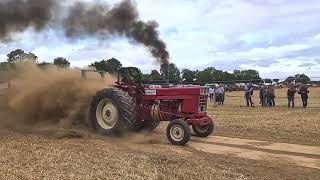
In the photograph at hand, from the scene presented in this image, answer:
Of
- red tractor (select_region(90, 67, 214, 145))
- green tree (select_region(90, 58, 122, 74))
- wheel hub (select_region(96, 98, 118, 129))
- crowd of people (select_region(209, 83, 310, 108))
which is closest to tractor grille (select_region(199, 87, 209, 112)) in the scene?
red tractor (select_region(90, 67, 214, 145))

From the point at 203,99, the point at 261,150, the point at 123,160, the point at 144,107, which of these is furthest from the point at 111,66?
the point at 123,160

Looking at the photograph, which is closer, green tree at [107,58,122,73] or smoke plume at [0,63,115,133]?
smoke plume at [0,63,115,133]

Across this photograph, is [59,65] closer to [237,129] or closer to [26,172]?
[237,129]

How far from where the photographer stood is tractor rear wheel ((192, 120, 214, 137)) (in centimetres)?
1356

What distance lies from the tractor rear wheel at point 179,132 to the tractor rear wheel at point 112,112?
126 cm

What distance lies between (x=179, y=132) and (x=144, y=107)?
1596 millimetres

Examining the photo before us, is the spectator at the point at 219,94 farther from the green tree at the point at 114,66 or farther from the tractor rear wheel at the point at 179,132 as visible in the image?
the tractor rear wheel at the point at 179,132

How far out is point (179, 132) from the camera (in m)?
12.0

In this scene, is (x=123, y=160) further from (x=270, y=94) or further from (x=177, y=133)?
(x=270, y=94)

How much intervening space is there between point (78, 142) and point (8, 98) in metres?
5.33

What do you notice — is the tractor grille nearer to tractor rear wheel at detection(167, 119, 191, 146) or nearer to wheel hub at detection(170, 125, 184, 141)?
tractor rear wheel at detection(167, 119, 191, 146)

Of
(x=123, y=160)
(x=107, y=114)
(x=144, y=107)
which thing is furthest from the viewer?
(x=107, y=114)

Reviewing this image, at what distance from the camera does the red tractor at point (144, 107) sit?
1266cm

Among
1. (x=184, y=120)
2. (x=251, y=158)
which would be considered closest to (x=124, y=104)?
(x=184, y=120)
